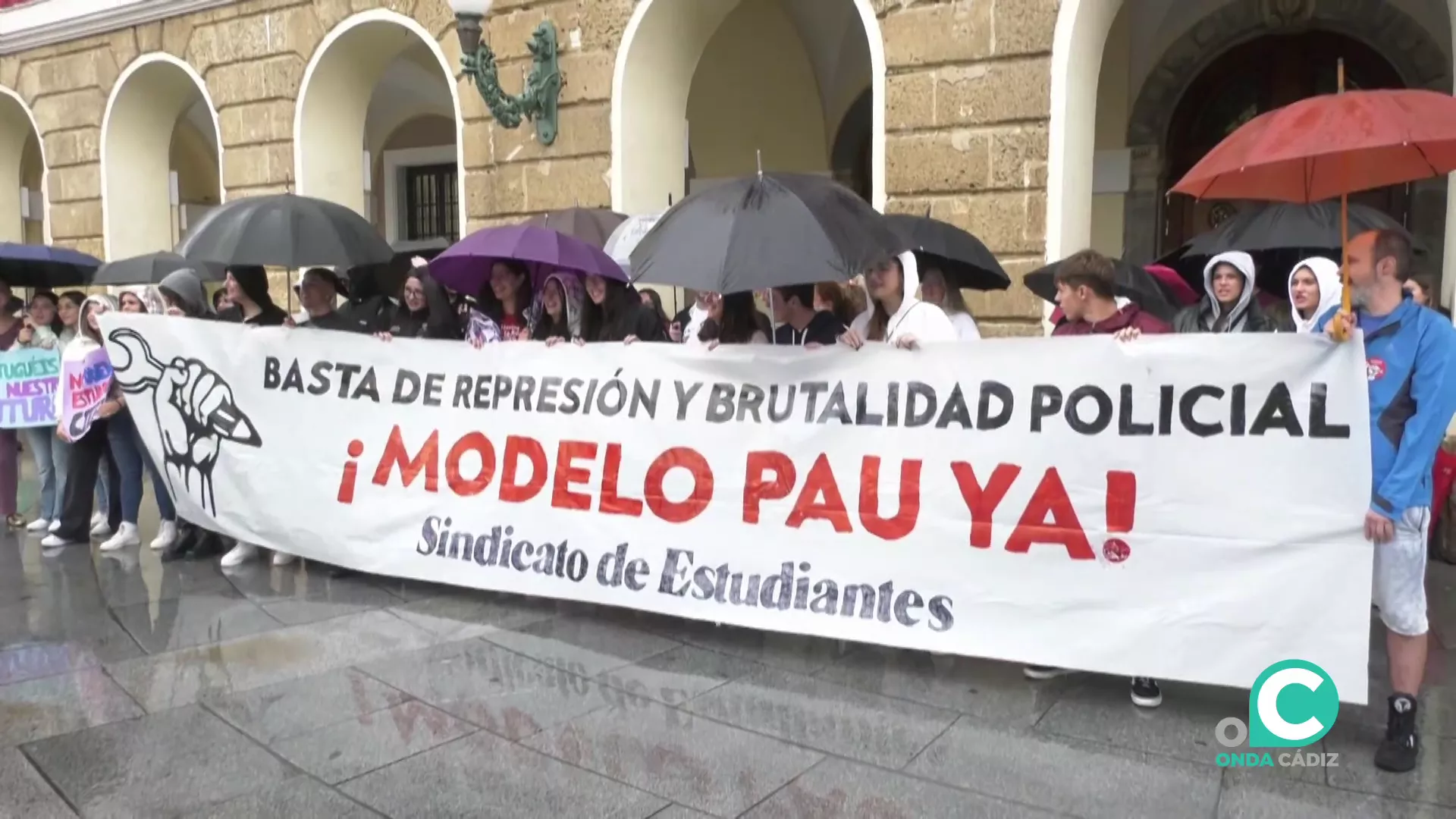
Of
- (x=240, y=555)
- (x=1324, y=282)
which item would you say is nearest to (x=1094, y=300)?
(x=1324, y=282)

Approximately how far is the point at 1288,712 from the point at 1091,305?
1.65 meters

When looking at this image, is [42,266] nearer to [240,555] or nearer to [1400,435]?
[240,555]

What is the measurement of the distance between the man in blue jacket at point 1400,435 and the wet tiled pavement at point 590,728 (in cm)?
32

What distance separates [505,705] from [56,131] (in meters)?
12.9

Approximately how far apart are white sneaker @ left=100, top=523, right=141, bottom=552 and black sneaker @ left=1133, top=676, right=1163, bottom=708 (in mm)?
5969

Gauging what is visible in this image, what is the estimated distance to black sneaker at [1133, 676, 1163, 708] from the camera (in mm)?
3750

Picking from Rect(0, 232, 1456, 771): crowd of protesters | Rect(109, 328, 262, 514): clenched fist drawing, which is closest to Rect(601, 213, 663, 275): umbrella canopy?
Rect(0, 232, 1456, 771): crowd of protesters

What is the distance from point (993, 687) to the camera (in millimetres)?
4016

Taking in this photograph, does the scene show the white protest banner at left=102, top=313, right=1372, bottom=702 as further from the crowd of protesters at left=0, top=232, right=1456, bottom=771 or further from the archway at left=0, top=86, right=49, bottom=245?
the archway at left=0, top=86, right=49, bottom=245

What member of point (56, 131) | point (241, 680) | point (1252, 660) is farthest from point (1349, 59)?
point (56, 131)

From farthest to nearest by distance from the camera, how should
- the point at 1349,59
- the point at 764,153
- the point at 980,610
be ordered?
the point at 764,153 < the point at 1349,59 < the point at 980,610

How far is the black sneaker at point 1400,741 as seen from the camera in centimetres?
323

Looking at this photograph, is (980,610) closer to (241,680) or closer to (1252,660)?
(1252,660)

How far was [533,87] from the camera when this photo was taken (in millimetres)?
8844
